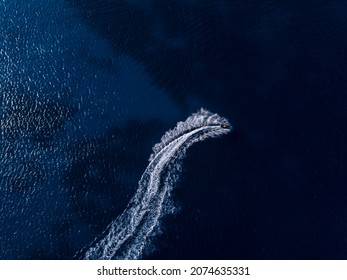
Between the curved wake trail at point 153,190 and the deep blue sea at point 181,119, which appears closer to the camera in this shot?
the curved wake trail at point 153,190

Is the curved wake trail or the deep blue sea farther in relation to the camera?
the deep blue sea

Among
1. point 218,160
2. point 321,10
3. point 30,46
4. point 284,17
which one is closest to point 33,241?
point 218,160

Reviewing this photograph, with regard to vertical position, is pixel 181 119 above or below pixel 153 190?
above
